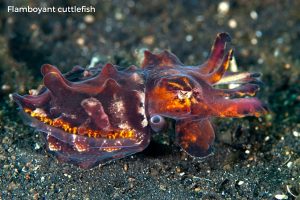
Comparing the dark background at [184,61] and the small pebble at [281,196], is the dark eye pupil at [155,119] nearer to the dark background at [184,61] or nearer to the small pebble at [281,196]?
the dark background at [184,61]

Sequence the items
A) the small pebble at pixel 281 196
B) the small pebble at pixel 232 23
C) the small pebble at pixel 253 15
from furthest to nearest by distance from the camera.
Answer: the small pebble at pixel 253 15, the small pebble at pixel 232 23, the small pebble at pixel 281 196

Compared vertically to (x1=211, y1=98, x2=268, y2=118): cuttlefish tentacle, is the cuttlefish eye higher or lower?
lower

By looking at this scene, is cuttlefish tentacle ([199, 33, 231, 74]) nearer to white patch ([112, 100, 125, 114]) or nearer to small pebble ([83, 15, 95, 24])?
white patch ([112, 100, 125, 114])

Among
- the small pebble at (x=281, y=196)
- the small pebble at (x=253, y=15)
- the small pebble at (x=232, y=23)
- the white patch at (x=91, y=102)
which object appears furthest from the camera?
the small pebble at (x=253, y=15)

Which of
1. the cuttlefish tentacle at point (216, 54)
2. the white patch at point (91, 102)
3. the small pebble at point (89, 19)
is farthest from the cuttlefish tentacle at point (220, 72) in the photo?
the small pebble at point (89, 19)

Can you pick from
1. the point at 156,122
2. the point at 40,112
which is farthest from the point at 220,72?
the point at 40,112

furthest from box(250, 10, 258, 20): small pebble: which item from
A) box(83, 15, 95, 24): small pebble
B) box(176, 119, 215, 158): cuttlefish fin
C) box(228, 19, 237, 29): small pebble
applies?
box(176, 119, 215, 158): cuttlefish fin
